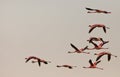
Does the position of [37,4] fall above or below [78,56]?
above

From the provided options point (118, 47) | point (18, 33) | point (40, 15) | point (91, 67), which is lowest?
point (91, 67)

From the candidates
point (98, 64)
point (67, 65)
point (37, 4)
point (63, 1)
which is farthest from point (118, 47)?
point (37, 4)

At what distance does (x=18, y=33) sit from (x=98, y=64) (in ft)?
2.52

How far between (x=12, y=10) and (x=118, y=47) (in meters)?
1.01

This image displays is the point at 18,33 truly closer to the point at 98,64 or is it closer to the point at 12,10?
the point at 12,10

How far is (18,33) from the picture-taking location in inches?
87.4

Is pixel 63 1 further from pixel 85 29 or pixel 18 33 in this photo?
pixel 18 33

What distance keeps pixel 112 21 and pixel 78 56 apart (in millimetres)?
424

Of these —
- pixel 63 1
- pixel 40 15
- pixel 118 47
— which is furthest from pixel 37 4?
pixel 118 47

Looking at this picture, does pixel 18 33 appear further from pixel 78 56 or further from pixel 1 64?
pixel 78 56

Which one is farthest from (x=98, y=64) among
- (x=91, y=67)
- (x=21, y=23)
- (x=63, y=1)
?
(x=21, y=23)

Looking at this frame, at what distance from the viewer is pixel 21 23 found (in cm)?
221

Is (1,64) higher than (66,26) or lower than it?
lower

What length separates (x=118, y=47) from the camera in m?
2.10
